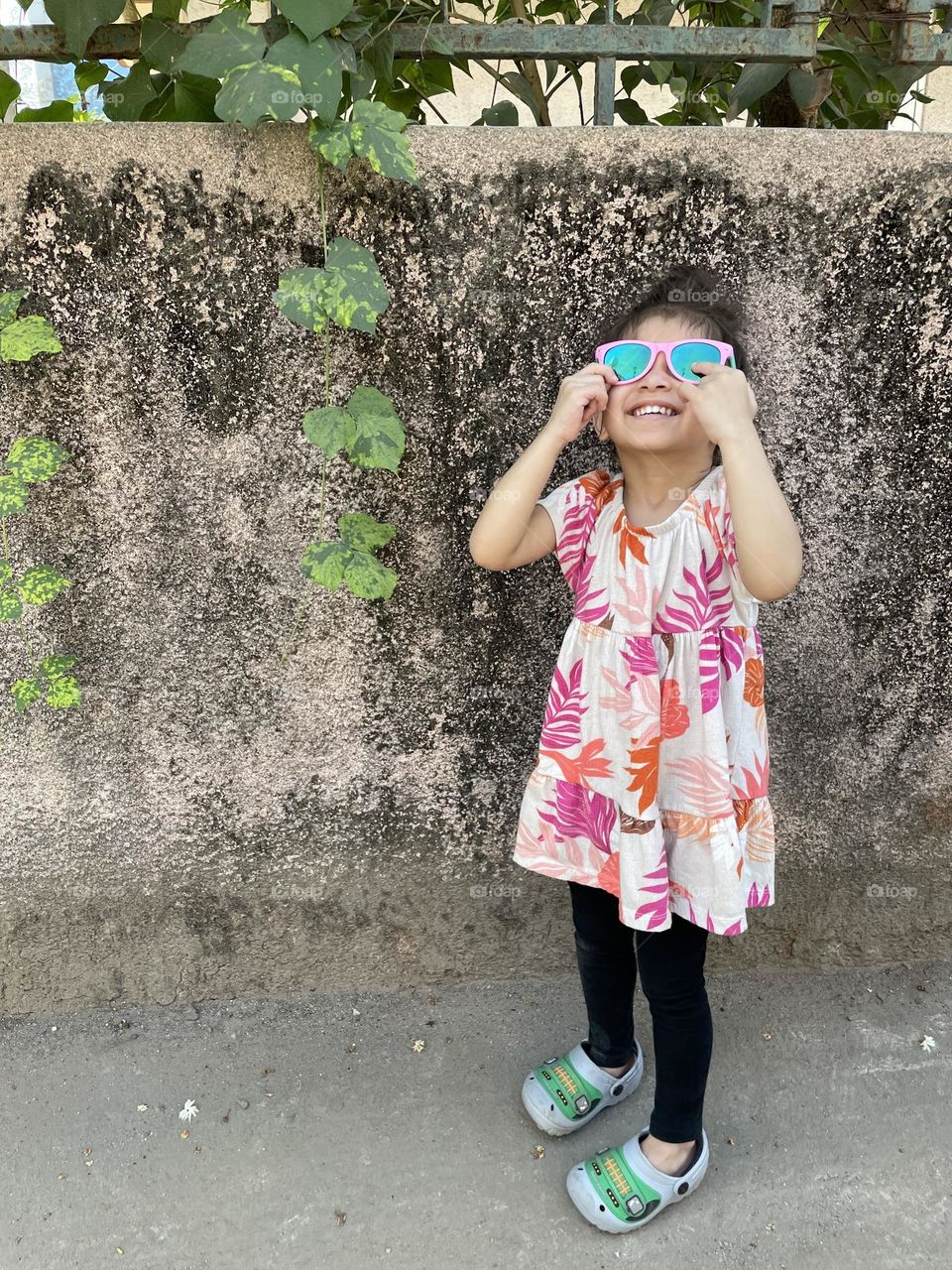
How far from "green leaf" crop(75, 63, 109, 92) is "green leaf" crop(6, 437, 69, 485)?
712mm

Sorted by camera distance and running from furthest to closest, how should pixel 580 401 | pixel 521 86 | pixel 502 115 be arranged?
pixel 502 115
pixel 521 86
pixel 580 401

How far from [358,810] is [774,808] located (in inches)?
34.9

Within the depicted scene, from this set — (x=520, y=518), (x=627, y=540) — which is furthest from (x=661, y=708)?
(x=520, y=518)

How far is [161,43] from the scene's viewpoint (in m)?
1.76

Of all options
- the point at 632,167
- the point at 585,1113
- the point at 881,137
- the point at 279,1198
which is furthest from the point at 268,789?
the point at 881,137

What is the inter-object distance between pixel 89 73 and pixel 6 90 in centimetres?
16

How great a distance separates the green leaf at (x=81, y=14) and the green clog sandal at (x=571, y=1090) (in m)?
2.08

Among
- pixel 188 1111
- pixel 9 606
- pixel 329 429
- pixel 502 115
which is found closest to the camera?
pixel 329 429

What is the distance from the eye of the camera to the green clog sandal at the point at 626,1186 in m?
1.71

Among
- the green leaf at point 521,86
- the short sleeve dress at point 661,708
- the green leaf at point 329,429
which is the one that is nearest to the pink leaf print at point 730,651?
the short sleeve dress at point 661,708

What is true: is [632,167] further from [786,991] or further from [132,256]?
[786,991]

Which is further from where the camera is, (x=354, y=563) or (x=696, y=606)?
(x=354, y=563)

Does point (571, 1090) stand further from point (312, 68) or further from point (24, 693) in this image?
point (312, 68)

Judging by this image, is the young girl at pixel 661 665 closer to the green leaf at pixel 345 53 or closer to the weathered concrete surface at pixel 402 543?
the weathered concrete surface at pixel 402 543
